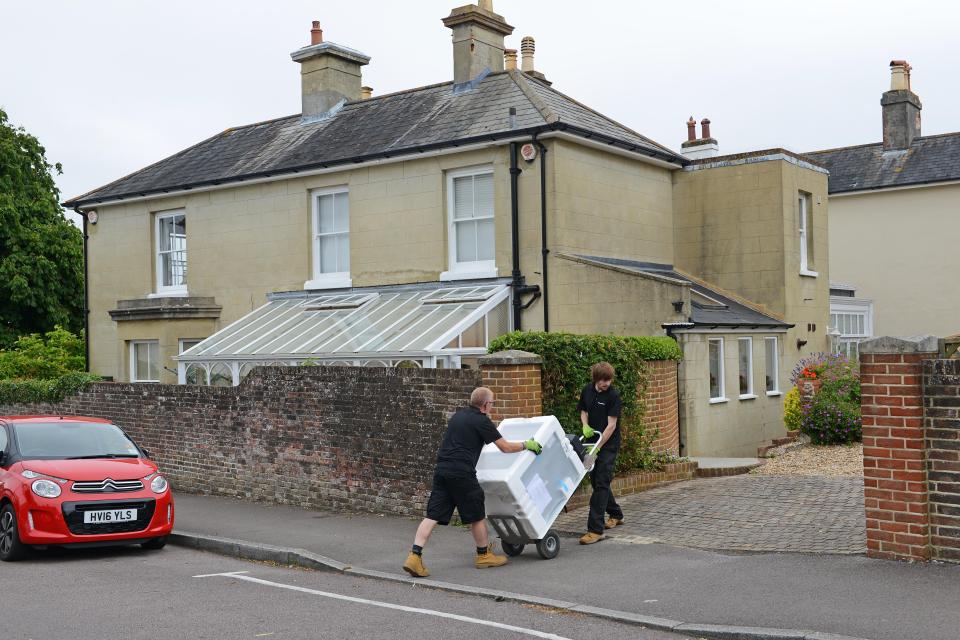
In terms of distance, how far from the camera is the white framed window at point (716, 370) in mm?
17266

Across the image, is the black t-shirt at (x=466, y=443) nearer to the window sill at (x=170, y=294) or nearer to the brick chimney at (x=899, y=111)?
the window sill at (x=170, y=294)

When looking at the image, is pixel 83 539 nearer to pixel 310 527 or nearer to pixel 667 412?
pixel 310 527

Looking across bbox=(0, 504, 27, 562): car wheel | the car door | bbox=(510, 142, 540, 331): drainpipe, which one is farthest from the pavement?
bbox=(510, 142, 540, 331): drainpipe

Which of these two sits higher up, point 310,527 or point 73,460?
point 73,460

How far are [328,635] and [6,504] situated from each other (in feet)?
17.2

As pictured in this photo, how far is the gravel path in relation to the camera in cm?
1389

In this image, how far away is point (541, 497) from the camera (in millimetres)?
9172

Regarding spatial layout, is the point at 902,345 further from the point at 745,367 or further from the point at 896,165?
the point at 896,165

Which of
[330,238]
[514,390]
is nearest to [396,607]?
[514,390]

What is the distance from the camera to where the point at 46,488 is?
10.3 meters

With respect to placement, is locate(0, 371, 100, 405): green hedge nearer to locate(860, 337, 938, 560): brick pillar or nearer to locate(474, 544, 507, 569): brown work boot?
locate(474, 544, 507, 569): brown work boot

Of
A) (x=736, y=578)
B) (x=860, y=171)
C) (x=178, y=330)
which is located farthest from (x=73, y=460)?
(x=860, y=171)

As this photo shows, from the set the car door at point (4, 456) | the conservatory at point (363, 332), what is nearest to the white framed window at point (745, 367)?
the conservatory at point (363, 332)

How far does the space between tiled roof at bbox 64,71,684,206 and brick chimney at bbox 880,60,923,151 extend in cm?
1411
